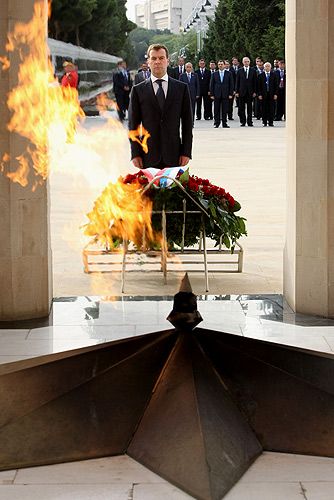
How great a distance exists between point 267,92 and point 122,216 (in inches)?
1085

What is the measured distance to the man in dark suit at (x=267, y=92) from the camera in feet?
117

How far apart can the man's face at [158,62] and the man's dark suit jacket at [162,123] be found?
0.23m

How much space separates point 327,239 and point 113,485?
395 cm

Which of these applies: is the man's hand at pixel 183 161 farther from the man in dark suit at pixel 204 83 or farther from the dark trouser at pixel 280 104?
the dark trouser at pixel 280 104

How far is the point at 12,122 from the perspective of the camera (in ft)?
26.2

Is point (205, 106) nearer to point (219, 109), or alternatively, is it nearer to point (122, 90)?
point (219, 109)

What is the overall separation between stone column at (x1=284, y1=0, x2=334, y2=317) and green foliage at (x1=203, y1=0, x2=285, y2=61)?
4106 centimetres

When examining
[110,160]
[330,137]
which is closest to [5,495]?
[330,137]

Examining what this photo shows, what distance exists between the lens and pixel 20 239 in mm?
8180

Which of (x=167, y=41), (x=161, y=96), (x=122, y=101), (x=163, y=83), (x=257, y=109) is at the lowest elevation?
(x=161, y=96)

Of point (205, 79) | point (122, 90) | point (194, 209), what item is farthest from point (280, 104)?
point (194, 209)

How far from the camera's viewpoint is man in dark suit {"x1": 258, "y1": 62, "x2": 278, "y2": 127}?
3556 centimetres

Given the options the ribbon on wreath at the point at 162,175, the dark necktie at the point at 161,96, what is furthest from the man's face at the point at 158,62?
the ribbon on wreath at the point at 162,175

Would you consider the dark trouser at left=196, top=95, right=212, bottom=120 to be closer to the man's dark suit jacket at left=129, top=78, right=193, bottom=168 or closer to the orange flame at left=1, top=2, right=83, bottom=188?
the man's dark suit jacket at left=129, top=78, right=193, bottom=168
